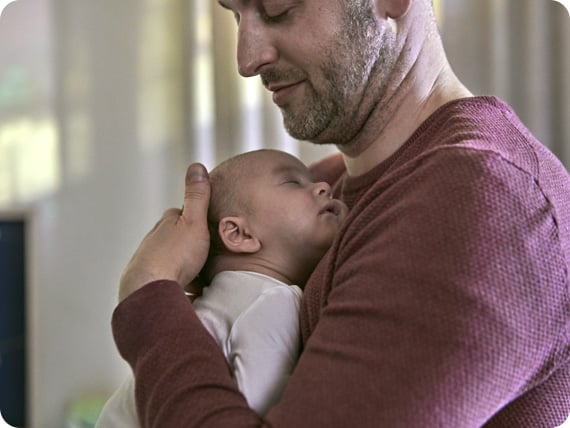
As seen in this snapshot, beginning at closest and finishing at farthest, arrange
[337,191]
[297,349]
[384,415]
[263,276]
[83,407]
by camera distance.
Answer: [384,415] < [297,349] < [263,276] < [337,191] < [83,407]

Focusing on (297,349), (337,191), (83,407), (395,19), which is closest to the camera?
(297,349)

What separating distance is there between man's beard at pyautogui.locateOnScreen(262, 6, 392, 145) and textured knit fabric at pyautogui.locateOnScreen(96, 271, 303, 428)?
29 centimetres

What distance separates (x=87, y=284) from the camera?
2584 mm

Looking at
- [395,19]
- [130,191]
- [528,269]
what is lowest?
[130,191]

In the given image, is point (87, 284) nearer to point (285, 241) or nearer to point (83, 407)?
point (83, 407)

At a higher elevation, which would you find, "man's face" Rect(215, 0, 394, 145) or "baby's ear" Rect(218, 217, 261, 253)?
"man's face" Rect(215, 0, 394, 145)

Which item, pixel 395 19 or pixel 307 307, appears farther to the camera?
pixel 395 19

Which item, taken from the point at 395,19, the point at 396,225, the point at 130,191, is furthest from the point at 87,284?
the point at 396,225

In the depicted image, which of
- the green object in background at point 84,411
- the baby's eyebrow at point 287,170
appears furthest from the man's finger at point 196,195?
the green object in background at point 84,411

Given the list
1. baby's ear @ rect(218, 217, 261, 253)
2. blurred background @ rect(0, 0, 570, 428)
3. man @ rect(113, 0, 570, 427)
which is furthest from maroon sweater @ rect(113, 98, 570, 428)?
blurred background @ rect(0, 0, 570, 428)

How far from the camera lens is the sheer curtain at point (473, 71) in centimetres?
224

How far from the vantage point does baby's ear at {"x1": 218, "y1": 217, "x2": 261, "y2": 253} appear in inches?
42.8

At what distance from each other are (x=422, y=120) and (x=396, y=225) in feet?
1.28

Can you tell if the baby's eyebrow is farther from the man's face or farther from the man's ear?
the man's ear
